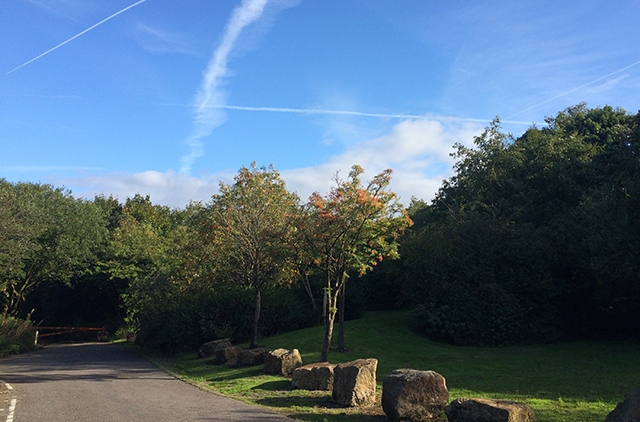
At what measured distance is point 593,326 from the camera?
2827cm

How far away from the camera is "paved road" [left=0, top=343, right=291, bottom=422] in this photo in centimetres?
1108

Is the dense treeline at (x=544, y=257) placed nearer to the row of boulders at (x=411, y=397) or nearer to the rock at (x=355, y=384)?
the row of boulders at (x=411, y=397)

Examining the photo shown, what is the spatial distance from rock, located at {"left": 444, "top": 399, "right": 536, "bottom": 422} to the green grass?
152 centimetres

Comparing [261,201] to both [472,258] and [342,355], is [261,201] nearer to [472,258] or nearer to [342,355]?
[342,355]

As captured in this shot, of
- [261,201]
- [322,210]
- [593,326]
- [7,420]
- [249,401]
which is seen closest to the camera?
[7,420]

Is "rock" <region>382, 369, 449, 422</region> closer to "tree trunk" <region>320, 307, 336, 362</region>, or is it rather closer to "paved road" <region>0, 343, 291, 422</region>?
"paved road" <region>0, 343, 291, 422</region>

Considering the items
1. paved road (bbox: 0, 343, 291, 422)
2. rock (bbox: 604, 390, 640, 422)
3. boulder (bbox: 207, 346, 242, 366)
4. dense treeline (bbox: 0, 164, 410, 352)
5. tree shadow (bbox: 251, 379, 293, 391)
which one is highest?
dense treeline (bbox: 0, 164, 410, 352)

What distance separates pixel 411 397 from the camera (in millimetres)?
10094

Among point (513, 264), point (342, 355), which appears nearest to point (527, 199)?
point (513, 264)

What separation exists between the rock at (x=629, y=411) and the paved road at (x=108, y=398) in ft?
19.2

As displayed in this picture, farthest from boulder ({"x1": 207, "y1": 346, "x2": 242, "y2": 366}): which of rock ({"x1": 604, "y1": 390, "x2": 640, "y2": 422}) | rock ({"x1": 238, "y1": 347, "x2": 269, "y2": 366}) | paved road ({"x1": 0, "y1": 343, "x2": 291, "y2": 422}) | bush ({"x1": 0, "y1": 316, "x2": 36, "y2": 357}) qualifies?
rock ({"x1": 604, "y1": 390, "x2": 640, "y2": 422})

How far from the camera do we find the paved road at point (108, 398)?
36.3ft

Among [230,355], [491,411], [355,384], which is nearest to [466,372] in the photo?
[355,384]

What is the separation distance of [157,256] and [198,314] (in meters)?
14.2
